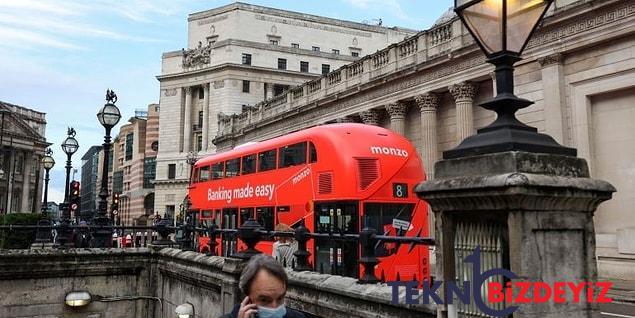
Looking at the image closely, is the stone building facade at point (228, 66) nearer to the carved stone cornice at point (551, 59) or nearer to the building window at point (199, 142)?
the building window at point (199, 142)

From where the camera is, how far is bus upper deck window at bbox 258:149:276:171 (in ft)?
57.8

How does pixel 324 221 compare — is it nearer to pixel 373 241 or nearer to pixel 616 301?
pixel 616 301

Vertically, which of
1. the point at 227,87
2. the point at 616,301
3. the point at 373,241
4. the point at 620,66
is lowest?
the point at 616,301

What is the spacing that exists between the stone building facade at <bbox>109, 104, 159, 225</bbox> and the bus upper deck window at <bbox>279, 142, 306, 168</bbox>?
55012 millimetres

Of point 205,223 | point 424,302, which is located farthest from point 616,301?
point 205,223

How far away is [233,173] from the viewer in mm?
20219

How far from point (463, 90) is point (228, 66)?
39565 mm

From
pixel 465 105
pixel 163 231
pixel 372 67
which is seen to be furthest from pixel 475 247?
pixel 372 67

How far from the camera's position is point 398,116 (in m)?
26.8

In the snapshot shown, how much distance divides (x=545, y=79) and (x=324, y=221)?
36.0ft

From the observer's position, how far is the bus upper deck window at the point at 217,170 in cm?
2138

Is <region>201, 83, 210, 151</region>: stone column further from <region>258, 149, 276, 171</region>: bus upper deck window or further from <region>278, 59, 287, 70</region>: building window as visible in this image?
<region>258, 149, 276, 171</region>: bus upper deck window

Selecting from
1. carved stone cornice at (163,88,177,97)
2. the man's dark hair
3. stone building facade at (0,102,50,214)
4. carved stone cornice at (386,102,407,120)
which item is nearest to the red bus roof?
carved stone cornice at (386,102,407,120)

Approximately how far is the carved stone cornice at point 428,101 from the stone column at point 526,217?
21628 mm
